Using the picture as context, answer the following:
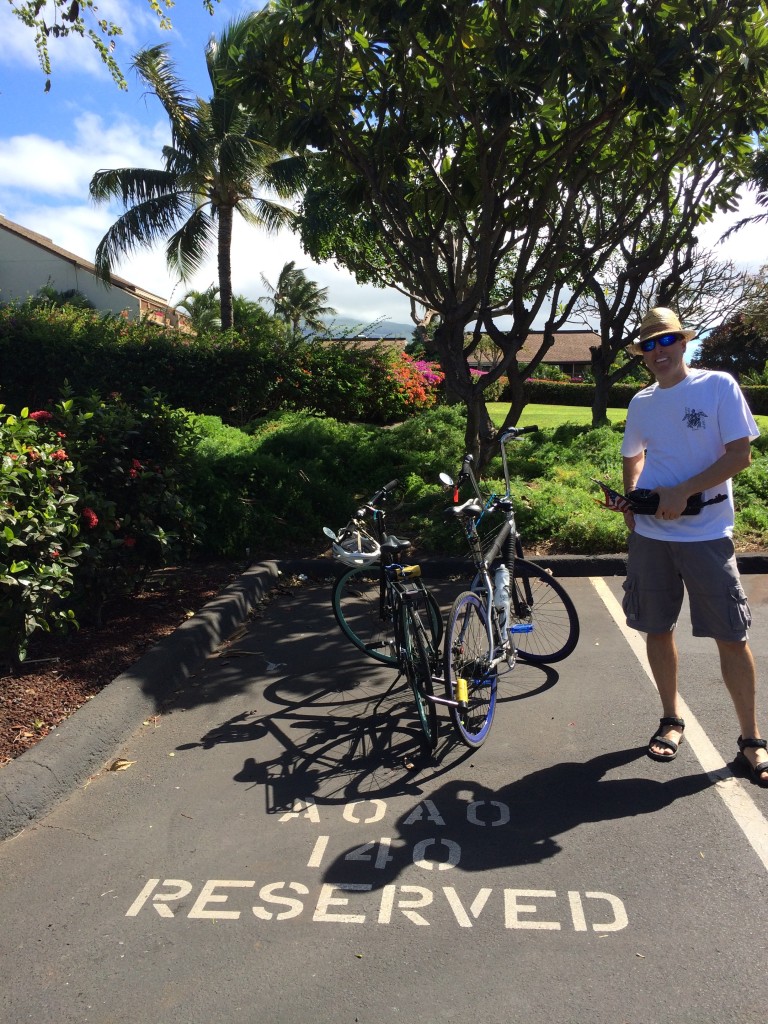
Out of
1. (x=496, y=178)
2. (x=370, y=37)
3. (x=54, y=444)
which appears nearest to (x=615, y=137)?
(x=496, y=178)

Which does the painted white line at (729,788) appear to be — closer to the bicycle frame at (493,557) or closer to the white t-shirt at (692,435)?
the bicycle frame at (493,557)

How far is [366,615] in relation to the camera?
618 centimetres

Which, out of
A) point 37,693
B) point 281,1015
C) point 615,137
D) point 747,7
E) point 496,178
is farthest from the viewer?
point 615,137

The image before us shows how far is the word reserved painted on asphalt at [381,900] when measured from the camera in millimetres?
2877

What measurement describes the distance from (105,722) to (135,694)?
39 cm

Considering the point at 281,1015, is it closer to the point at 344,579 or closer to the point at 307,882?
the point at 307,882

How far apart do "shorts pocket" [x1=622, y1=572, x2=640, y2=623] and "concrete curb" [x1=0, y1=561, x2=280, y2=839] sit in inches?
108

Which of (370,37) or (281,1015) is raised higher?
(370,37)

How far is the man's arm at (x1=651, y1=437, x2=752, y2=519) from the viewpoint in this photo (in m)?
3.55

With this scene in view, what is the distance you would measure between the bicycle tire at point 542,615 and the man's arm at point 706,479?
5.30 feet

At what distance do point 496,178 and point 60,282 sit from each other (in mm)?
36343

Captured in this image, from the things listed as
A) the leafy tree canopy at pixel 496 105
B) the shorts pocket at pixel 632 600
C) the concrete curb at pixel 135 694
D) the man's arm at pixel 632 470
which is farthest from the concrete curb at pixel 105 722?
the leafy tree canopy at pixel 496 105

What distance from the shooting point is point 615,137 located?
10555mm

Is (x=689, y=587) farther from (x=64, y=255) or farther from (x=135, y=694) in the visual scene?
(x=64, y=255)
